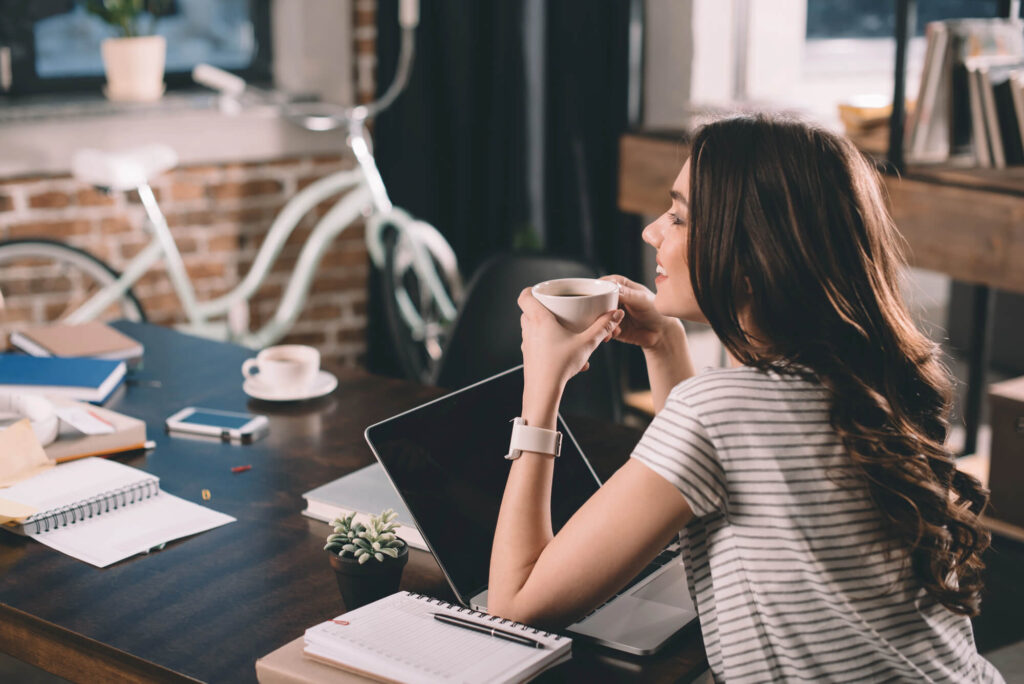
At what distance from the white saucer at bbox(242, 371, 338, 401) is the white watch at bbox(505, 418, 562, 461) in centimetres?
75

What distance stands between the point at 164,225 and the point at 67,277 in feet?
1.20

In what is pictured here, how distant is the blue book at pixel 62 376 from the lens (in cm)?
179

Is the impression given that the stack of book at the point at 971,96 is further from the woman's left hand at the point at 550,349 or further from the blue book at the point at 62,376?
the blue book at the point at 62,376

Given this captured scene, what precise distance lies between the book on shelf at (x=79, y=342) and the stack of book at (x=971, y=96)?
1.82 m

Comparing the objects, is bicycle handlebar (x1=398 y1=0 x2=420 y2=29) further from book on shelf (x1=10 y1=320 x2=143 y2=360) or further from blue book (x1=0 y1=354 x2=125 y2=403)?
blue book (x1=0 y1=354 x2=125 y2=403)

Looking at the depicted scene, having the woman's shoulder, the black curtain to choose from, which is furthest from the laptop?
the black curtain

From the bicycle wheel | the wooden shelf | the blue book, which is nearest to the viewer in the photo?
the blue book

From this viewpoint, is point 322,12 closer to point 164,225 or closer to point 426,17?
point 426,17

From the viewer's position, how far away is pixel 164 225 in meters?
→ 3.24

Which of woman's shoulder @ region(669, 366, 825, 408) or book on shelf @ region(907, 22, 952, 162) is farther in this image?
book on shelf @ region(907, 22, 952, 162)

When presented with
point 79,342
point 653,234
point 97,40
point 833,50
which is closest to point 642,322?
point 653,234

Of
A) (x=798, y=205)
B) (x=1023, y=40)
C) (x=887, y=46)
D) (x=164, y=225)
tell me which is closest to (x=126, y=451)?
(x=798, y=205)

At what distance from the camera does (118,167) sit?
9.97 ft

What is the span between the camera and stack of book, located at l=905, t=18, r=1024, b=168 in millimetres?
2580
